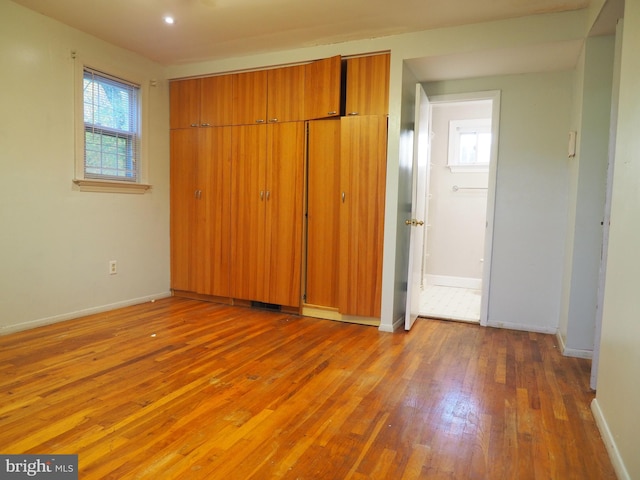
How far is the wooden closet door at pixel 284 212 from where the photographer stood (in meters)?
3.68

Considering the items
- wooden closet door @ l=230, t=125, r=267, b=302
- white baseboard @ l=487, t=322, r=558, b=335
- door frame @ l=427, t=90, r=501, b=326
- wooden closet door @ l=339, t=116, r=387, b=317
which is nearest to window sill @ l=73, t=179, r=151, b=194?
wooden closet door @ l=230, t=125, r=267, b=302

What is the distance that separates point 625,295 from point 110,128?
12.8ft

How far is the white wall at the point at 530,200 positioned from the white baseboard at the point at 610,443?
5.04 feet

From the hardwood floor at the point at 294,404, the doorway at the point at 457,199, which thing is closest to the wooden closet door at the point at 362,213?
the hardwood floor at the point at 294,404

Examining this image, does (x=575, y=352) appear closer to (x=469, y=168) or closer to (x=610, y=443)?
(x=610, y=443)

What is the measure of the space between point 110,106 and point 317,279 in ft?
7.92

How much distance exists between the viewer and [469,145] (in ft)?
17.9

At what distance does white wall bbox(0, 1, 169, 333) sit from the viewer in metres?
2.95

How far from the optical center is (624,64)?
6.00 ft

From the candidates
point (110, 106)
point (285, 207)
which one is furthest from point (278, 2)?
point (110, 106)

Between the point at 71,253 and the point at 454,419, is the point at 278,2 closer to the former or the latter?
the point at 71,253

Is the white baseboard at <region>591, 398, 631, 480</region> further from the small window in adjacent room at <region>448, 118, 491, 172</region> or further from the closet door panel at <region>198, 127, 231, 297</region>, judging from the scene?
the small window in adjacent room at <region>448, 118, 491, 172</region>

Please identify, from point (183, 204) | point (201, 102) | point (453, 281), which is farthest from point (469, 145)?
point (183, 204)

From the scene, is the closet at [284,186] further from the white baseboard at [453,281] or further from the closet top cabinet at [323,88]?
the white baseboard at [453,281]
